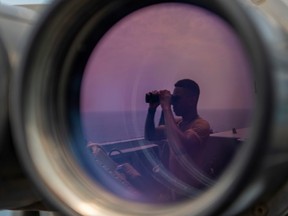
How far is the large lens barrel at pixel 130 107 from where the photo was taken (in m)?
0.64

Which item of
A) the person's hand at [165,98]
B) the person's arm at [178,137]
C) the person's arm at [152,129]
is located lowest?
the person's arm at [178,137]

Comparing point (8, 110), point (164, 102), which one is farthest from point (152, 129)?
point (8, 110)

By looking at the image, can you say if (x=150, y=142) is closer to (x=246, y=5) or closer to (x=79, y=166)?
(x=79, y=166)

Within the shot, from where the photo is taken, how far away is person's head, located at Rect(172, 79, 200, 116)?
2.62ft

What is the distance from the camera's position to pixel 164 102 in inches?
32.0

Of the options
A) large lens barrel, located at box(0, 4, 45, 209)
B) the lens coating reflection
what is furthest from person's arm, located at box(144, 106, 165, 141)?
large lens barrel, located at box(0, 4, 45, 209)

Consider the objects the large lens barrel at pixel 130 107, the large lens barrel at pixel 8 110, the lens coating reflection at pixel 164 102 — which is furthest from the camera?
the large lens barrel at pixel 8 110

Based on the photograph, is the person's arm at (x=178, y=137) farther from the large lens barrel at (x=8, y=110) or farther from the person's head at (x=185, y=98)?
the large lens barrel at (x=8, y=110)

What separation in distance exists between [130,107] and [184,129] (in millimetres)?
100

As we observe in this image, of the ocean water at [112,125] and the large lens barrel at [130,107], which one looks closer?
the large lens barrel at [130,107]

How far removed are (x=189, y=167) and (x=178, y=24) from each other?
179 mm

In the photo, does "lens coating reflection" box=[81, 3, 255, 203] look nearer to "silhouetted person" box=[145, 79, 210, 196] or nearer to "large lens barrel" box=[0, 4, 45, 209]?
"silhouetted person" box=[145, 79, 210, 196]

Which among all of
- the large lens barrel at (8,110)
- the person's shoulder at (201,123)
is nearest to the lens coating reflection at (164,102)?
the person's shoulder at (201,123)

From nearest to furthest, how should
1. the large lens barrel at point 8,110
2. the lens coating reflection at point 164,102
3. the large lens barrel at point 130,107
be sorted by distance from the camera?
→ the large lens barrel at point 130,107 < the lens coating reflection at point 164,102 < the large lens barrel at point 8,110
